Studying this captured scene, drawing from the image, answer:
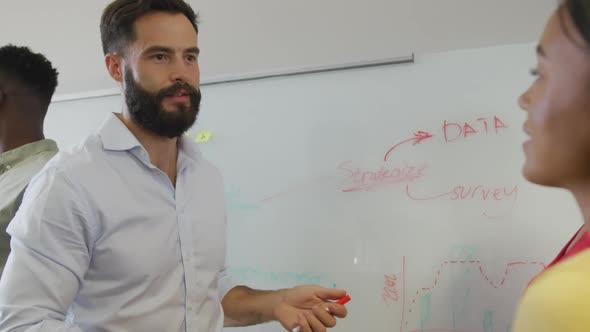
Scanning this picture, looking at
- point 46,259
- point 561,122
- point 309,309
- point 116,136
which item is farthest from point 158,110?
point 561,122

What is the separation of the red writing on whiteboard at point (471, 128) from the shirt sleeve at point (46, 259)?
825 millimetres

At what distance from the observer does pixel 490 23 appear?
119 cm

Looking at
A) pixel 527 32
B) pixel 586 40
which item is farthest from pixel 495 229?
pixel 586 40

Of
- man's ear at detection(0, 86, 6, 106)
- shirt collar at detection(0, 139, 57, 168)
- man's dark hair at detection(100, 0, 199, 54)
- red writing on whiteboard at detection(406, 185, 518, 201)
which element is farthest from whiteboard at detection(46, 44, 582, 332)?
man's ear at detection(0, 86, 6, 106)

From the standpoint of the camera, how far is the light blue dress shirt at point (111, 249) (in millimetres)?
871

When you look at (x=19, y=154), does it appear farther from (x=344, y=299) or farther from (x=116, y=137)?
(x=344, y=299)

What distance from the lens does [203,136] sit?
149 cm

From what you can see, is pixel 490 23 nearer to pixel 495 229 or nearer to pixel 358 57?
pixel 358 57

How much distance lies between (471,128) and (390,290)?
0.44m

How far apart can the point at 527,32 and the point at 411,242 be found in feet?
1.85

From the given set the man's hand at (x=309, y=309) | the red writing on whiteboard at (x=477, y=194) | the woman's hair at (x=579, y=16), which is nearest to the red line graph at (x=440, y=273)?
the red writing on whiteboard at (x=477, y=194)

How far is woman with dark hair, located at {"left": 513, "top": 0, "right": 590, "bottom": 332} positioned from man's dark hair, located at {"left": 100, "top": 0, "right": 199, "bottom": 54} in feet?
2.71

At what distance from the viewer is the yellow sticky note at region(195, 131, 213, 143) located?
1.48m

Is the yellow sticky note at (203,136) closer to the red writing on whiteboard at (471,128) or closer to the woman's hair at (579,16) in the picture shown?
the red writing on whiteboard at (471,128)
